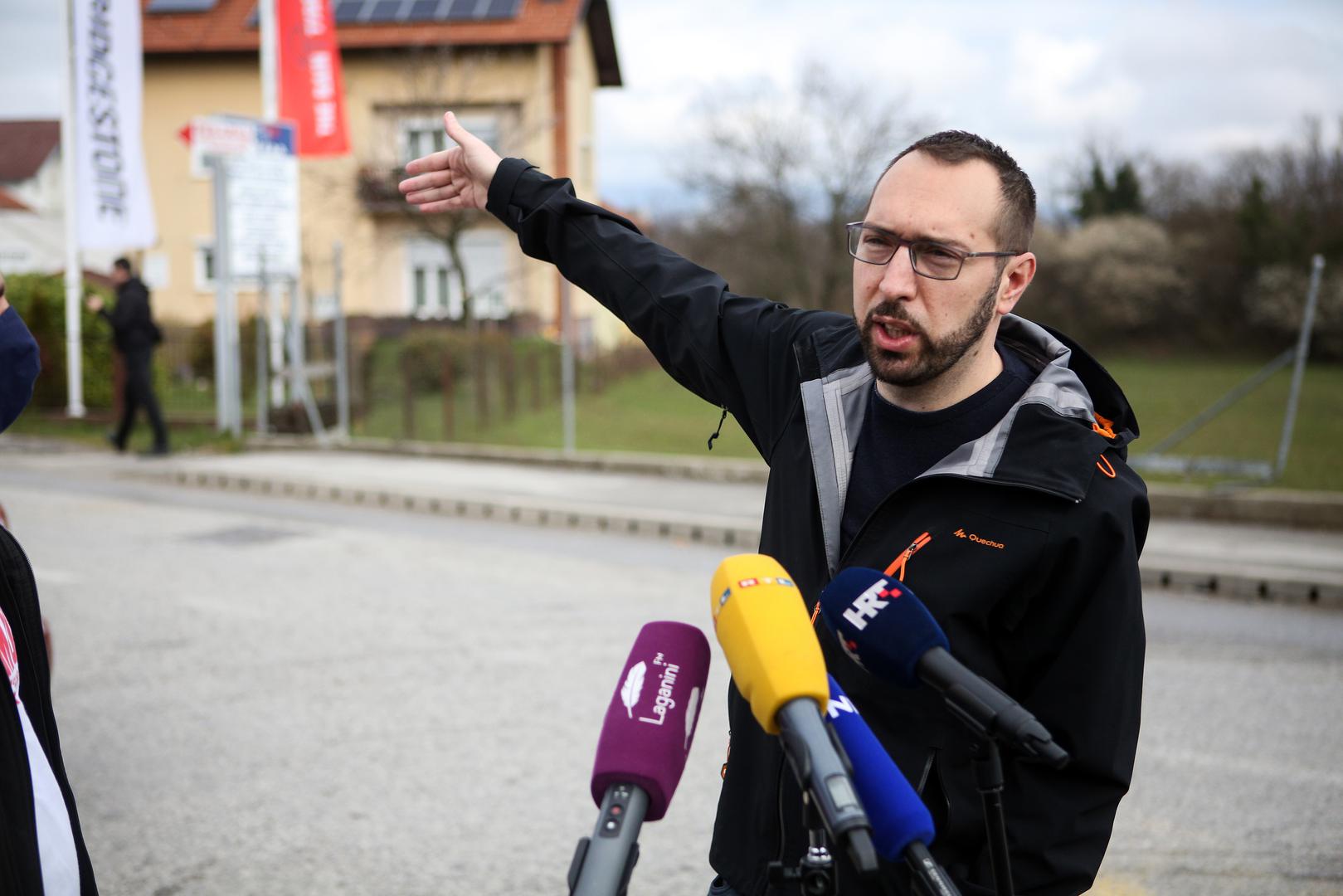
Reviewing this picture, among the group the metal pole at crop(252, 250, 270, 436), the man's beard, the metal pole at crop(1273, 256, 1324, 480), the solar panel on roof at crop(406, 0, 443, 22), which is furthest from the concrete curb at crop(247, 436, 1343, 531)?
the solar panel on roof at crop(406, 0, 443, 22)

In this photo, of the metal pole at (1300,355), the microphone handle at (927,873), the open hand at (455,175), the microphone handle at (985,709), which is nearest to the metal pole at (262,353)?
the metal pole at (1300,355)

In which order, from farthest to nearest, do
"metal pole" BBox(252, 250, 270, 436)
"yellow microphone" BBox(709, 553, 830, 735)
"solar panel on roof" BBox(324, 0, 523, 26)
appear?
"solar panel on roof" BBox(324, 0, 523, 26) → "metal pole" BBox(252, 250, 270, 436) → "yellow microphone" BBox(709, 553, 830, 735)

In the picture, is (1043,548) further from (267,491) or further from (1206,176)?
(1206,176)

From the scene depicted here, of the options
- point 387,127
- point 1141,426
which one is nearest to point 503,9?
point 387,127

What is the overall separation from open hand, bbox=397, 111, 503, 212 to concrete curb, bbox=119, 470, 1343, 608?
5.65 meters

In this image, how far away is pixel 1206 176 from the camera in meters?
34.5

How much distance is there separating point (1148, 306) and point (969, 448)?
87.7 feet

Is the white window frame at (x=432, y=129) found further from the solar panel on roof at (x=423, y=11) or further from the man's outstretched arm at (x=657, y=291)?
the man's outstretched arm at (x=657, y=291)

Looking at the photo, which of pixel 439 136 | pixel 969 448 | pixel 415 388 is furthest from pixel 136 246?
pixel 969 448

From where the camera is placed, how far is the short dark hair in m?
2.10

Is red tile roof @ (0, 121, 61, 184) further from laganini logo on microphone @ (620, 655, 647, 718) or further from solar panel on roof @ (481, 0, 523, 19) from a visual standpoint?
laganini logo on microphone @ (620, 655, 647, 718)

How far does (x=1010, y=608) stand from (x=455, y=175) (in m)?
1.62

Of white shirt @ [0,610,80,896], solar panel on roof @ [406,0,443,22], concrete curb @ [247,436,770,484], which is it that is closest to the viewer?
white shirt @ [0,610,80,896]

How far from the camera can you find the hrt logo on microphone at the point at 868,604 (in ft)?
5.72
